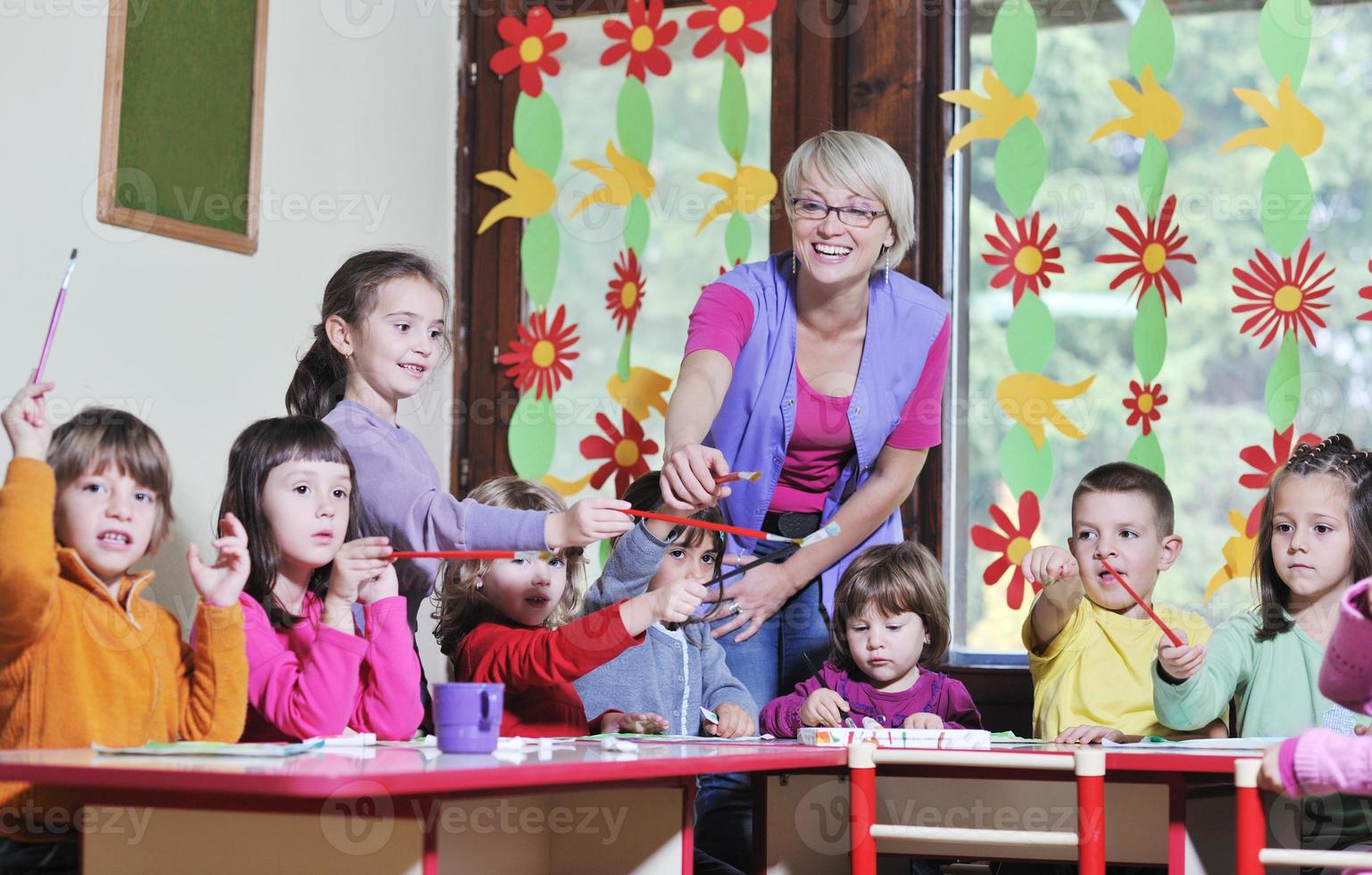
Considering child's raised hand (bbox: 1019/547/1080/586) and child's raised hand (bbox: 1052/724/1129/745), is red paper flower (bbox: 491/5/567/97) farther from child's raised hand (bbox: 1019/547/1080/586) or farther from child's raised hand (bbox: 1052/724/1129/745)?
child's raised hand (bbox: 1052/724/1129/745)

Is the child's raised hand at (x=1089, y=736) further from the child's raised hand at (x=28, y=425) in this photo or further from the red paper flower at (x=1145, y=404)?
the child's raised hand at (x=28, y=425)

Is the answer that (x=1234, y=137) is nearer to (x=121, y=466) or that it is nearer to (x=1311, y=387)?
(x=1311, y=387)

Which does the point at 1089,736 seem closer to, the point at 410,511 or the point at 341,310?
the point at 410,511

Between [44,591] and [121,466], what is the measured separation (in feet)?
0.75

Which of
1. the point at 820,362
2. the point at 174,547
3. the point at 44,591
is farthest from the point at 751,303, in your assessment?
the point at 44,591

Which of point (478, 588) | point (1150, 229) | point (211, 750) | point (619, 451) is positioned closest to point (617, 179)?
point (619, 451)

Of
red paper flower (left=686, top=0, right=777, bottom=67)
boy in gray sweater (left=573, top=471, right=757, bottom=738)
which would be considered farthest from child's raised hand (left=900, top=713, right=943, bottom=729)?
red paper flower (left=686, top=0, right=777, bottom=67)

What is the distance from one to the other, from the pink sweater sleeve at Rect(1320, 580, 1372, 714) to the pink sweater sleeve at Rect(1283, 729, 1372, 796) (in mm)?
95

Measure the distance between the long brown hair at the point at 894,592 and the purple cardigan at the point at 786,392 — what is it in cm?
20

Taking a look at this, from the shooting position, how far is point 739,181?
11.8 feet

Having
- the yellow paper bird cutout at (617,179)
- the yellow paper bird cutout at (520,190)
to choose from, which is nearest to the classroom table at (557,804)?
the yellow paper bird cutout at (617,179)

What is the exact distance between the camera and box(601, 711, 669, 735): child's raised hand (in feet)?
8.20

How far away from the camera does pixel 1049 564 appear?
2465 mm

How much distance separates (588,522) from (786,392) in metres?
0.76
